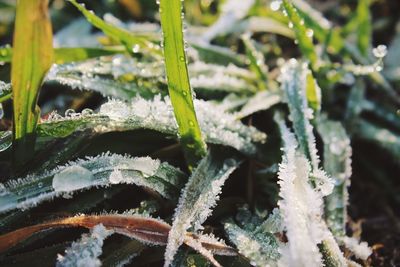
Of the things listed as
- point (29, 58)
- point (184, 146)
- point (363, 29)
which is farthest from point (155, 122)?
point (363, 29)

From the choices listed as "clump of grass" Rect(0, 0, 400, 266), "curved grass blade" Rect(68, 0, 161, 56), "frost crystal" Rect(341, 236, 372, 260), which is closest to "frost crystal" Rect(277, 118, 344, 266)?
"clump of grass" Rect(0, 0, 400, 266)

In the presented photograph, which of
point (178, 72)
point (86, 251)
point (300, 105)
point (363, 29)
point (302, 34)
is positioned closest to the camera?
point (86, 251)

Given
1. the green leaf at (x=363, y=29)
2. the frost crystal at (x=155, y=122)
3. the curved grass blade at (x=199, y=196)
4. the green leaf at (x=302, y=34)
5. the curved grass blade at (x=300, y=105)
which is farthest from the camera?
the green leaf at (x=363, y=29)

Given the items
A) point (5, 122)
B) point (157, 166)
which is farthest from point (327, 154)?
point (5, 122)

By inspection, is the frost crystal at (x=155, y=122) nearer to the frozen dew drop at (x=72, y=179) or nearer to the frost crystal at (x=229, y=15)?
the frozen dew drop at (x=72, y=179)

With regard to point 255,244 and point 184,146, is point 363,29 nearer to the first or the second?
point 184,146

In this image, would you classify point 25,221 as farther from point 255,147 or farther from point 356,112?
point 356,112

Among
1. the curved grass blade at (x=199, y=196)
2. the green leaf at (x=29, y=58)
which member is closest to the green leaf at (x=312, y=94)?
the curved grass blade at (x=199, y=196)
